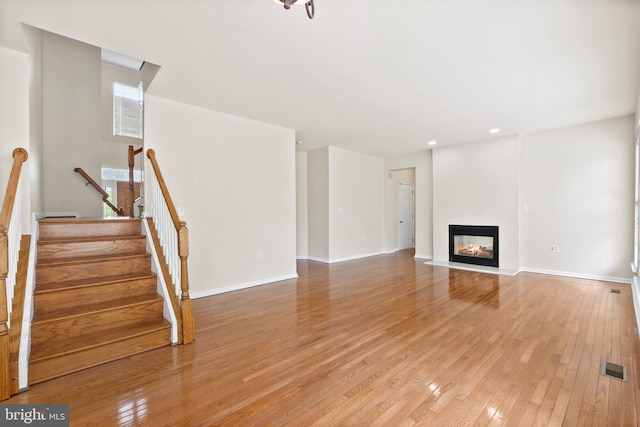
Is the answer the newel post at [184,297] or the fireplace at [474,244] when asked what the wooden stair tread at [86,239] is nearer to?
the newel post at [184,297]

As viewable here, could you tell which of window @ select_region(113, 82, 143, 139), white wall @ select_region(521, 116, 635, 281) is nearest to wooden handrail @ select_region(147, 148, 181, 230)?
window @ select_region(113, 82, 143, 139)

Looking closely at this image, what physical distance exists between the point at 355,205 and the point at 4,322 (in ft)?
19.6

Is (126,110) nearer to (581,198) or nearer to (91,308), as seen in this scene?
(91,308)

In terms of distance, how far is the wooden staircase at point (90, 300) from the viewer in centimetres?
215

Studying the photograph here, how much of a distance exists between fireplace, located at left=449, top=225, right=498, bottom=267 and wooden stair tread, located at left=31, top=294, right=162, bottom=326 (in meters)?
5.66

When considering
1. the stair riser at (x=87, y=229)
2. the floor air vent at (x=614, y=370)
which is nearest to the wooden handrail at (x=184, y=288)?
the stair riser at (x=87, y=229)

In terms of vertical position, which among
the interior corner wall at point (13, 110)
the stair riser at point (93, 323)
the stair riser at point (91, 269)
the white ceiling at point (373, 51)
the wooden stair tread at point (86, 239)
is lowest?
the stair riser at point (93, 323)

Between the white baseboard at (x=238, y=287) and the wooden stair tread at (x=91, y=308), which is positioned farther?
the white baseboard at (x=238, y=287)

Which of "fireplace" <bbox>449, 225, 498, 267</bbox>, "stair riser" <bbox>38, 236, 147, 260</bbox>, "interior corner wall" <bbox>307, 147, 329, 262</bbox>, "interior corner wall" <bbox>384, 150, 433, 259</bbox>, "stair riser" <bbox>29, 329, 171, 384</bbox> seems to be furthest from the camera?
"interior corner wall" <bbox>384, 150, 433, 259</bbox>

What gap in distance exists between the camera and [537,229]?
5.22 m

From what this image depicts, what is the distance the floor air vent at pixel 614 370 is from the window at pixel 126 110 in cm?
888

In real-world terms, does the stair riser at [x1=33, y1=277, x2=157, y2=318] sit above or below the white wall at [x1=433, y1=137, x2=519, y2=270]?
below

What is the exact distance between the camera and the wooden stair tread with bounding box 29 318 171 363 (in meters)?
2.07

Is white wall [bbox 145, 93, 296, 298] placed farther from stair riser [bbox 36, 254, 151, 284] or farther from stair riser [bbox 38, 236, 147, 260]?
stair riser [bbox 36, 254, 151, 284]
